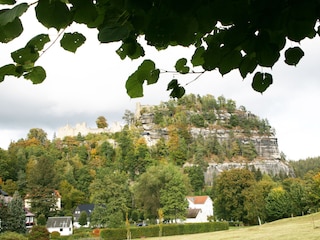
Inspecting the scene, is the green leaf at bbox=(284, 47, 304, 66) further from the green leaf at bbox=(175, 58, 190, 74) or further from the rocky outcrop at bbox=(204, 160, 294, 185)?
the rocky outcrop at bbox=(204, 160, 294, 185)

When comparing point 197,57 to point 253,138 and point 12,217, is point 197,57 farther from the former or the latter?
point 253,138

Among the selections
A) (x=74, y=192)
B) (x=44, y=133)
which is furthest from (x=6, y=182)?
(x=44, y=133)

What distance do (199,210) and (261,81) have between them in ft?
239

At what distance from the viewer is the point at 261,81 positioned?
71.1 inches

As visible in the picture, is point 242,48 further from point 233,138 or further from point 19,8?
point 233,138

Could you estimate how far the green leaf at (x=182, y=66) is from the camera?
2.07 meters

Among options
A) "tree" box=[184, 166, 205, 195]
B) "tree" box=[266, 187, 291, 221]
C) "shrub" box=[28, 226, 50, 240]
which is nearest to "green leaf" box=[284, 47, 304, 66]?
"shrub" box=[28, 226, 50, 240]

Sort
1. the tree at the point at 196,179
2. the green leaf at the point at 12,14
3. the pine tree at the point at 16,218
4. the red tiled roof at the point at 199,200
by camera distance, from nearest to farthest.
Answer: the green leaf at the point at 12,14 → the pine tree at the point at 16,218 → the red tiled roof at the point at 199,200 → the tree at the point at 196,179

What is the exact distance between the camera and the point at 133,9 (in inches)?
47.2

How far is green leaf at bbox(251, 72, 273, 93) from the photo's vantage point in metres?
1.79

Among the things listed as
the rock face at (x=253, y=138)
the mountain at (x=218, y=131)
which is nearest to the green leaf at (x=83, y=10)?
the mountain at (x=218, y=131)

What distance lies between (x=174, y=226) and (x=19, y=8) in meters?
48.5

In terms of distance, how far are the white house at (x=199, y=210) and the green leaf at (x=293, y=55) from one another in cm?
7158

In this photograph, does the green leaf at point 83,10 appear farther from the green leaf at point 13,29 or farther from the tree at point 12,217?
the tree at point 12,217
